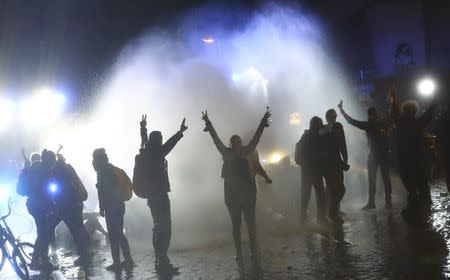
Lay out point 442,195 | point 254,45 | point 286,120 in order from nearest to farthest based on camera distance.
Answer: point 442,195
point 254,45
point 286,120

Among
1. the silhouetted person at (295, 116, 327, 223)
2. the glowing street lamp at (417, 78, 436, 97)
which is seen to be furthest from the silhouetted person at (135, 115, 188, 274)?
the glowing street lamp at (417, 78, 436, 97)

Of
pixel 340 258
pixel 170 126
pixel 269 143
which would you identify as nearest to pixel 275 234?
pixel 340 258

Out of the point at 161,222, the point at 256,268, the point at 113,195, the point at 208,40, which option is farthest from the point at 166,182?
the point at 208,40

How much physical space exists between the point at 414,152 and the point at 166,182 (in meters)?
4.44

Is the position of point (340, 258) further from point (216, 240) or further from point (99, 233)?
point (99, 233)

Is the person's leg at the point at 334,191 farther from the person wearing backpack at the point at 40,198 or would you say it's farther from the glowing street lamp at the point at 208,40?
the glowing street lamp at the point at 208,40

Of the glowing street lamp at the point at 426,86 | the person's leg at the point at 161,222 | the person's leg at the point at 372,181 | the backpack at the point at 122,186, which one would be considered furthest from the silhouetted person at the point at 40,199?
the glowing street lamp at the point at 426,86

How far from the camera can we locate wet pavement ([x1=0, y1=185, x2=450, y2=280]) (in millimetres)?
6078

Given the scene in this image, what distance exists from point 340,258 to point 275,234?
2606 millimetres

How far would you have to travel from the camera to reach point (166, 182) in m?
7.64

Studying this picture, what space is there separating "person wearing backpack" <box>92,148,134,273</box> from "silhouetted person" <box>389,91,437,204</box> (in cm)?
499

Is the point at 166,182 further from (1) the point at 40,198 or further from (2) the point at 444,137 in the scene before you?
(2) the point at 444,137

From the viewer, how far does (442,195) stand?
11.9 meters

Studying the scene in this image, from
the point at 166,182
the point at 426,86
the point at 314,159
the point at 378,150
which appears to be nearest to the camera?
the point at 166,182
